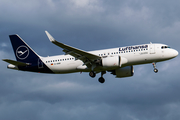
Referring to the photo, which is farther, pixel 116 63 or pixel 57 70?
pixel 57 70

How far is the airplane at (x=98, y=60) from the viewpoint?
3862 centimetres

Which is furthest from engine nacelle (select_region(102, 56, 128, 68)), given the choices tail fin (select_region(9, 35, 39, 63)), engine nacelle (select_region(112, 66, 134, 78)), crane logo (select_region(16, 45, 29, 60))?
crane logo (select_region(16, 45, 29, 60))

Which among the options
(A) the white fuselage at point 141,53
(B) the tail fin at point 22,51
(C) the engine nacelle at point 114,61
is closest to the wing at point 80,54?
(A) the white fuselage at point 141,53

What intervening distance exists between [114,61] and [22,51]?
16.8 metres

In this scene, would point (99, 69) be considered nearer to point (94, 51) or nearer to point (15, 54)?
point (94, 51)

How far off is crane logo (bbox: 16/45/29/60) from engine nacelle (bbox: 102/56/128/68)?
1430 centimetres

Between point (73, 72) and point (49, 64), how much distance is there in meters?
4.05

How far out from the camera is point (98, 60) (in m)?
39.4

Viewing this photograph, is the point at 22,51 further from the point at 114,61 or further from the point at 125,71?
the point at 125,71

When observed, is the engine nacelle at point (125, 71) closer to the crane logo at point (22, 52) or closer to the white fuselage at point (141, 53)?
the white fuselage at point (141, 53)

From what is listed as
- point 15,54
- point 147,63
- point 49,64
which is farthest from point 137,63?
point 15,54

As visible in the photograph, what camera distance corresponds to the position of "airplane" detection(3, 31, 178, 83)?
38.6 metres

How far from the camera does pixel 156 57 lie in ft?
128

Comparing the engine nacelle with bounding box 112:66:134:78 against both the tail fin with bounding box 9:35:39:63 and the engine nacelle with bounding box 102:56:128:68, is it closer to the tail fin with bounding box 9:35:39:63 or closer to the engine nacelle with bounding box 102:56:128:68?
the engine nacelle with bounding box 102:56:128:68
